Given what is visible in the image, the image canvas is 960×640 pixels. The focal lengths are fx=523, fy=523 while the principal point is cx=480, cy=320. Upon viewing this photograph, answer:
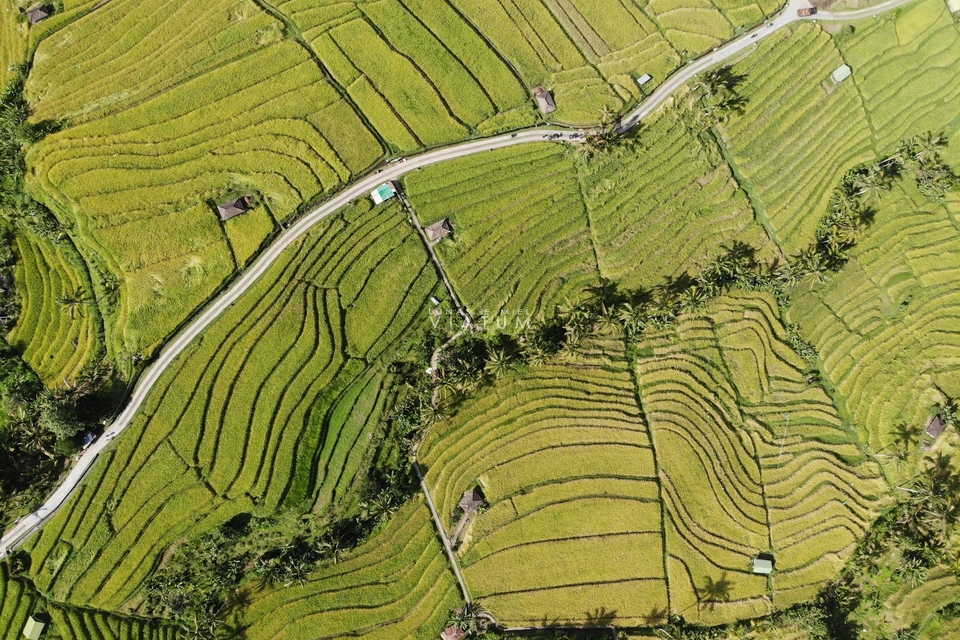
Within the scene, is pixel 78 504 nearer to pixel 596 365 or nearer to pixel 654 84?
pixel 596 365

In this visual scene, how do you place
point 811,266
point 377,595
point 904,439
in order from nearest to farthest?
point 377,595
point 811,266
point 904,439

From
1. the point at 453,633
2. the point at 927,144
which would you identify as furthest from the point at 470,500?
the point at 927,144

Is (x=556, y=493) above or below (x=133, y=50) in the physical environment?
below

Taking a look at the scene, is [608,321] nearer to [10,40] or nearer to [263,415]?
[263,415]

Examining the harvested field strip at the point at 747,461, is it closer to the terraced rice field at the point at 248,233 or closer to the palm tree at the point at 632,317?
the palm tree at the point at 632,317

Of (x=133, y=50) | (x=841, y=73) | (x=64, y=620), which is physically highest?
(x=841, y=73)

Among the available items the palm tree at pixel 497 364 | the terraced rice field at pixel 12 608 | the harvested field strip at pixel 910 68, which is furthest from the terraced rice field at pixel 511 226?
the terraced rice field at pixel 12 608
